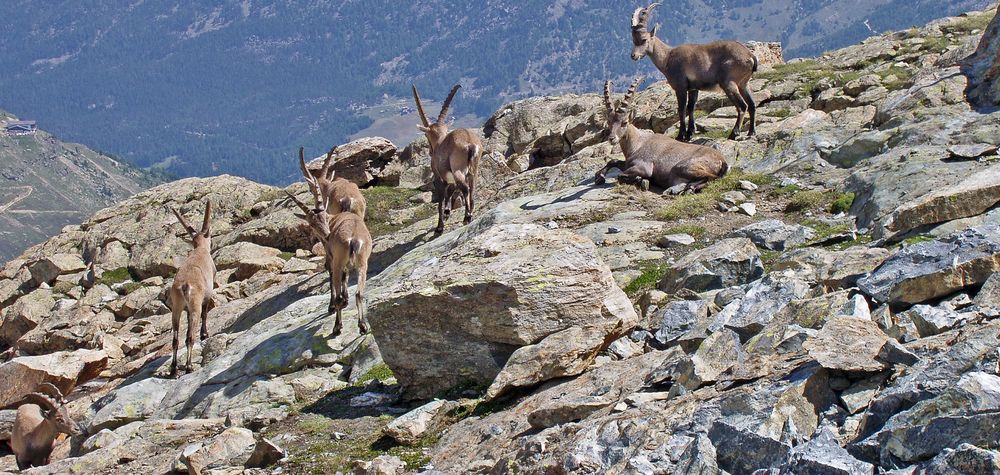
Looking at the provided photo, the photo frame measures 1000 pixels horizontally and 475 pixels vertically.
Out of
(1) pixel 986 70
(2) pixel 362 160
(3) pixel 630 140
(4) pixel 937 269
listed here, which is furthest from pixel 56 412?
(1) pixel 986 70

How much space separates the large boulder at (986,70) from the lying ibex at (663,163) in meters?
4.81

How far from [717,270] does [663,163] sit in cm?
662

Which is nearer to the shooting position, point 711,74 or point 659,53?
point 711,74

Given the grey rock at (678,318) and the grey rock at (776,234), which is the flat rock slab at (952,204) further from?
the grey rock at (678,318)

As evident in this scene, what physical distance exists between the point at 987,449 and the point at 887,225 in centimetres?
675

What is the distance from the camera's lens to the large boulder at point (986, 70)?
56.0 ft

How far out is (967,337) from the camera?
21.7 feet

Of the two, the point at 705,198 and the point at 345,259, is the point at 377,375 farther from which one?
the point at 705,198

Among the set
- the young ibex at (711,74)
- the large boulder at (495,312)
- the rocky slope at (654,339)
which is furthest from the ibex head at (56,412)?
the young ibex at (711,74)

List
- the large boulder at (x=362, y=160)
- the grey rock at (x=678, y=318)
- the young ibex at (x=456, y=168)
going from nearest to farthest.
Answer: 1. the grey rock at (x=678, y=318)
2. the young ibex at (x=456, y=168)
3. the large boulder at (x=362, y=160)

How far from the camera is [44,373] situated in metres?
19.0

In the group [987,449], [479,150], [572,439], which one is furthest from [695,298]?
[479,150]

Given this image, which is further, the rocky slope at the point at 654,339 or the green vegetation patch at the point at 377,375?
the green vegetation patch at the point at 377,375

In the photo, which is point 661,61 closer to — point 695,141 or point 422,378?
point 695,141
